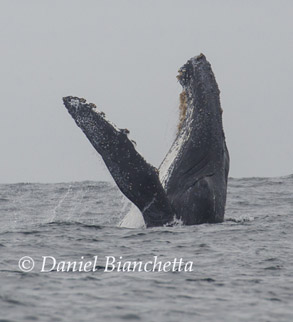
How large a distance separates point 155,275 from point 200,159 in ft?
11.5

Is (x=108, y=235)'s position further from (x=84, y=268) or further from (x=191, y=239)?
(x=84, y=268)

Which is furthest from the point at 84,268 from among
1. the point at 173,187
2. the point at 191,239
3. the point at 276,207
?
the point at 276,207

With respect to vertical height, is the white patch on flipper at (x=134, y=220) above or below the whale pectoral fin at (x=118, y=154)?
below

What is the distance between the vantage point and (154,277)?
957 cm

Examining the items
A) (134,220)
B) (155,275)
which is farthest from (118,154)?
(155,275)

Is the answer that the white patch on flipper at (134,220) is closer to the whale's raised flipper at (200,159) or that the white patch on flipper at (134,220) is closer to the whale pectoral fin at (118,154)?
the whale's raised flipper at (200,159)

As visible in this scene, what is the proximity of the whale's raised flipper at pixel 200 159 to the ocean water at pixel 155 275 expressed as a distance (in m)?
0.34

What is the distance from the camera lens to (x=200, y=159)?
42.2 ft

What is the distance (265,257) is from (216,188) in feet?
6.74

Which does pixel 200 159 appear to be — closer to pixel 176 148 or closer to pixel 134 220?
pixel 176 148

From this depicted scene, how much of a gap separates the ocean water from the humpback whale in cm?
A: 31

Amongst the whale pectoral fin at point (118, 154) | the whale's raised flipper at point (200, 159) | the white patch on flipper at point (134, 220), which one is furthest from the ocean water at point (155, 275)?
the whale pectoral fin at point (118, 154)

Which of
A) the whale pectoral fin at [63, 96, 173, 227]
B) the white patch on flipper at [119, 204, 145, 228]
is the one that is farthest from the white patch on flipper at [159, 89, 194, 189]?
the whale pectoral fin at [63, 96, 173, 227]

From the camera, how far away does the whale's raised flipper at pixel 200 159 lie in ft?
41.3
